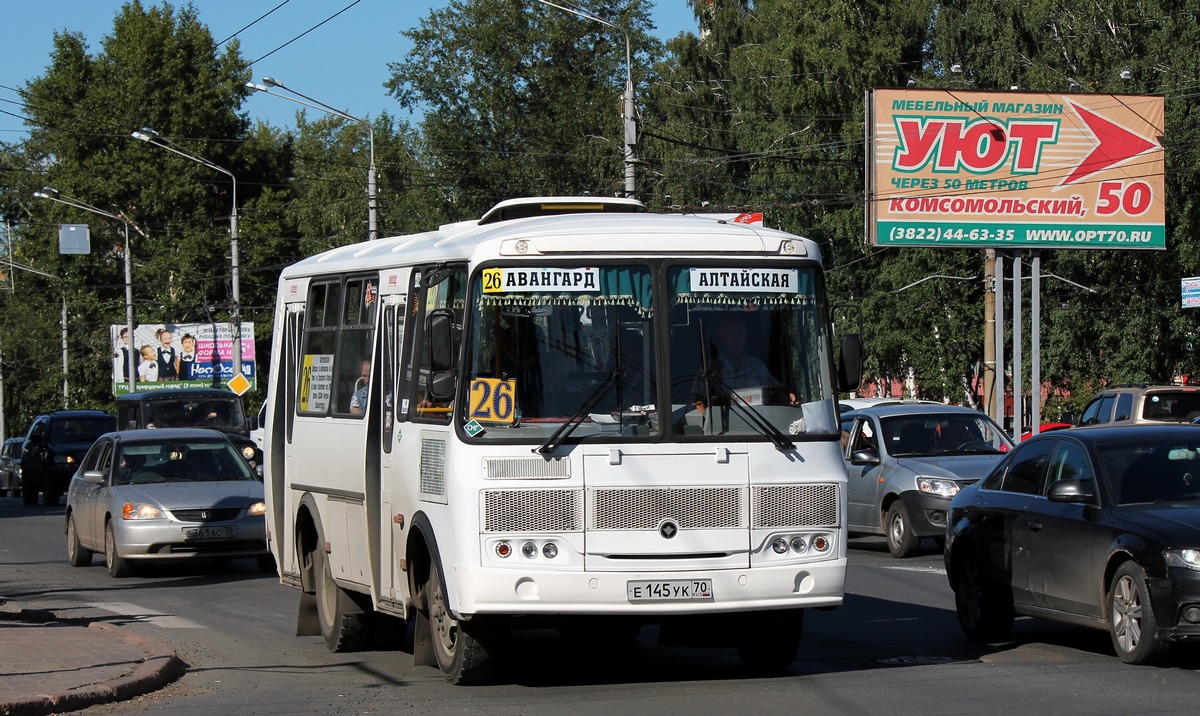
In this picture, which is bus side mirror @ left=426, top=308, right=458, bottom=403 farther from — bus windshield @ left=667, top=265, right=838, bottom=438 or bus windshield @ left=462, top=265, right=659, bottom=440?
bus windshield @ left=667, top=265, right=838, bottom=438

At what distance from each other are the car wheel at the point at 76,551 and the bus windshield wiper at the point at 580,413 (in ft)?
38.6

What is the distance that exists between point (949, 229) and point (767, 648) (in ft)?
81.3

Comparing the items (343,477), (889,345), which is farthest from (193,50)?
(343,477)

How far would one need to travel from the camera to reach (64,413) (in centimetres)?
3578

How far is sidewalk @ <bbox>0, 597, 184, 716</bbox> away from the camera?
29.1ft

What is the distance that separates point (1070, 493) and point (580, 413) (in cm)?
318

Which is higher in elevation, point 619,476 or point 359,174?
point 359,174

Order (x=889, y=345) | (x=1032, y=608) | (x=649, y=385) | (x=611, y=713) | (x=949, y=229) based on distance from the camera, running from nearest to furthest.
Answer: (x=611, y=713), (x=649, y=385), (x=1032, y=608), (x=949, y=229), (x=889, y=345)

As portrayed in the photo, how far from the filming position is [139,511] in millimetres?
17578

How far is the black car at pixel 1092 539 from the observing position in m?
9.55

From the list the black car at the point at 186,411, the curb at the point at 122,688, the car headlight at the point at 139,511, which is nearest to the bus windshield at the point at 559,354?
the curb at the point at 122,688

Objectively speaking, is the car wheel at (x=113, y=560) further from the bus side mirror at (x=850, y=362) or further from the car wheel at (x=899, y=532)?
the bus side mirror at (x=850, y=362)

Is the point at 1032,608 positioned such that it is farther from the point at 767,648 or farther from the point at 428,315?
the point at 428,315

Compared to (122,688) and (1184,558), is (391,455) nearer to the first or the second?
(122,688)
